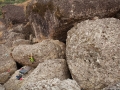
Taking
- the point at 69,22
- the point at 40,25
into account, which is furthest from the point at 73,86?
the point at 40,25

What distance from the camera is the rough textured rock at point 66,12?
6969 mm

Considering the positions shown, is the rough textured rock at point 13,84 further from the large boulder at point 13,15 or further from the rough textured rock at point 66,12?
the large boulder at point 13,15

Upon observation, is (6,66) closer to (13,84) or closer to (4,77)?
(4,77)

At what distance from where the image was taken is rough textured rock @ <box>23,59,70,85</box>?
6.70 m

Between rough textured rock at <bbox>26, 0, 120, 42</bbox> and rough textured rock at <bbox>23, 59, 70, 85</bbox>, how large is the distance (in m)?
1.45

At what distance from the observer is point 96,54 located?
5.84 meters

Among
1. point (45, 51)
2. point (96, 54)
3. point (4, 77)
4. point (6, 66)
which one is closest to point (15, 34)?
point (6, 66)

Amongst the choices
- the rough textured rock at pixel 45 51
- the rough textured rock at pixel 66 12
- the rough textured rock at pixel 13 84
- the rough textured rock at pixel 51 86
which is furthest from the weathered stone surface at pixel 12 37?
the rough textured rock at pixel 51 86

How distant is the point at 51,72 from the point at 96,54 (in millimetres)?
1900

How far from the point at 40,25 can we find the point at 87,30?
3041mm

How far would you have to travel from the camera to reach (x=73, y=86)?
4871mm

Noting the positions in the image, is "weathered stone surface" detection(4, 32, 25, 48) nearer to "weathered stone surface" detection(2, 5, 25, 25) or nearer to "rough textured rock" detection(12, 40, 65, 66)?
"weathered stone surface" detection(2, 5, 25, 25)

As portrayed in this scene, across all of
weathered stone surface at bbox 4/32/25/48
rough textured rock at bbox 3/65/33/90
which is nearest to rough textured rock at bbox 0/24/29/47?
weathered stone surface at bbox 4/32/25/48

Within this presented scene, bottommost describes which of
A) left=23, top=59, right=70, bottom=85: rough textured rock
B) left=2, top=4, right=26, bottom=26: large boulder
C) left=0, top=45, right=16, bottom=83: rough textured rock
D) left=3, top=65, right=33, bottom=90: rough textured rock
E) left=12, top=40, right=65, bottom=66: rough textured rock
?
left=3, top=65, right=33, bottom=90: rough textured rock
